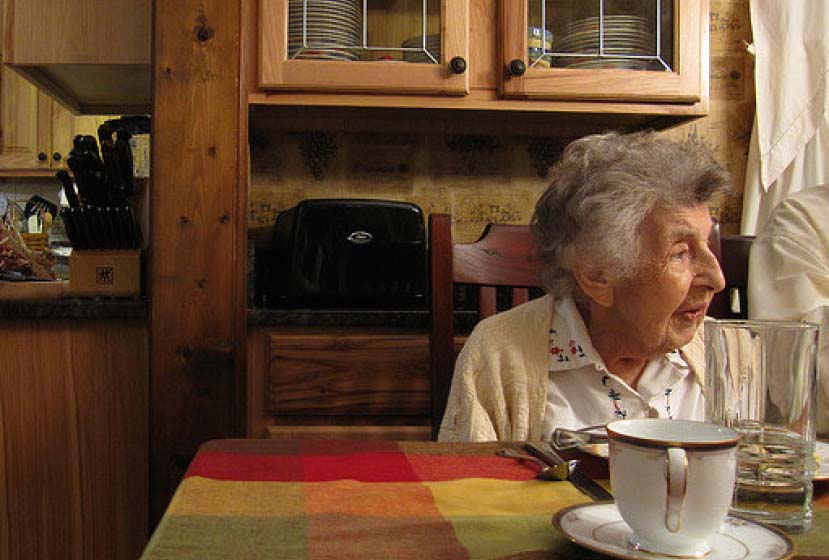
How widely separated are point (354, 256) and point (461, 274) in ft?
2.17

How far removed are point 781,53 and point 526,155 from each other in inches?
28.8

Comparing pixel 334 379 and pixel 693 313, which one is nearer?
pixel 693 313

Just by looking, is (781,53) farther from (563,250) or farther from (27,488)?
(27,488)

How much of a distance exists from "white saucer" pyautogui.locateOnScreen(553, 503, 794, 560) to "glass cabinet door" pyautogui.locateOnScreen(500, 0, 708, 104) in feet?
5.34

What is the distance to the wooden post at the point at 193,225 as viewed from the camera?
193 cm

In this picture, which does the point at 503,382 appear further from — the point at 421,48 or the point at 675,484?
the point at 421,48

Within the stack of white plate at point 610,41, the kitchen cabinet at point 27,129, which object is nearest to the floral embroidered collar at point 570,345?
the stack of white plate at point 610,41

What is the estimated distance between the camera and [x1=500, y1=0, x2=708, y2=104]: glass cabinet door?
219cm

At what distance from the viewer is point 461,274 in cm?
149

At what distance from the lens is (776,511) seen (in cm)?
70

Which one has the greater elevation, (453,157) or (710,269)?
(453,157)

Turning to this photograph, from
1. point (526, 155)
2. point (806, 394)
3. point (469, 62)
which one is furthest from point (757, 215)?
point (806, 394)

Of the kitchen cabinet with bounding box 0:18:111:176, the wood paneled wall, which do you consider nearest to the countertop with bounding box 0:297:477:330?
the wood paneled wall

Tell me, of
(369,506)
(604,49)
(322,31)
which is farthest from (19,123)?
(369,506)
